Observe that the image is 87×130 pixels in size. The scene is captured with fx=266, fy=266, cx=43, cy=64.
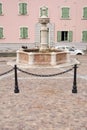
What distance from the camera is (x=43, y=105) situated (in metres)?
9.59

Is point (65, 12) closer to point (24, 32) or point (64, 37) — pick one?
point (64, 37)

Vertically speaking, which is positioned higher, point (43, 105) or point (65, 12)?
point (65, 12)

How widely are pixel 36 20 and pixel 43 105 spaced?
25.3 meters

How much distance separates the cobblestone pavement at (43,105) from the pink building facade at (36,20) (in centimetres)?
2038

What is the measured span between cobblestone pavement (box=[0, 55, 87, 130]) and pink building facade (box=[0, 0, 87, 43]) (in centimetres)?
2038

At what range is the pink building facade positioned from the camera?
33.5 metres

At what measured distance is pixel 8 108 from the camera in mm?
9297

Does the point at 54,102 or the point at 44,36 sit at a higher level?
the point at 44,36

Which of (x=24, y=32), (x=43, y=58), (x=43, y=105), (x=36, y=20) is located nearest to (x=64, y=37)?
(x=36, y=20)

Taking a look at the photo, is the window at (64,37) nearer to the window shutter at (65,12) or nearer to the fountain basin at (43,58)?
the window shutter at (65,12)

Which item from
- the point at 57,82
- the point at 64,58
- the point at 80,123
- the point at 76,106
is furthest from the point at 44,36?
the point at 80,123

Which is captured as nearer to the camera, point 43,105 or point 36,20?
point 43,105

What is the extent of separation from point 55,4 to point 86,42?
246 inches

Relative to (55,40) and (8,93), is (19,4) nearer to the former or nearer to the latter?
(55,40)
